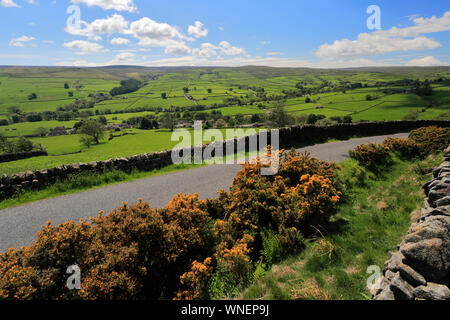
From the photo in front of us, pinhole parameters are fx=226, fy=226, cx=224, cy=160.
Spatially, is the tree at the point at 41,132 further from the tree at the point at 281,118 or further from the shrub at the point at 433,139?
the shrub at the point at 433,139

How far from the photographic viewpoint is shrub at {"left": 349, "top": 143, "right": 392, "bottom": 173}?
1242 centimetres

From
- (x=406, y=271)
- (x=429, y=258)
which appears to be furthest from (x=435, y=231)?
(x=406, y=271)

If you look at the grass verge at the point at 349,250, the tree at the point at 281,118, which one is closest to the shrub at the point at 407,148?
the grass verge at the point at 349,250

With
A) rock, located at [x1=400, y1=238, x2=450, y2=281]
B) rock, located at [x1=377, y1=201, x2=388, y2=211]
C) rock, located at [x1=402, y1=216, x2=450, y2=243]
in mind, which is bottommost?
rock, located at [x1=377, y1=201, x2=388, y2=211]

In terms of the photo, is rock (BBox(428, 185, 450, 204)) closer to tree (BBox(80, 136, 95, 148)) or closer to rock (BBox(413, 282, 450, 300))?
rock (BBox(413, 282, 450, 300))

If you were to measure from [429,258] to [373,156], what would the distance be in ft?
34.9

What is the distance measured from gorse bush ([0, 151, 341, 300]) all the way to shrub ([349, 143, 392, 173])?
5.89 metres


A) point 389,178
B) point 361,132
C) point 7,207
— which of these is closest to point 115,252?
point 7,207

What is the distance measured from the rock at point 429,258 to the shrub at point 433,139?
12.8 m

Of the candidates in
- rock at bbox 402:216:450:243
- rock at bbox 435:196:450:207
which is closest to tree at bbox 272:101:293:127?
rock at bbox 435:196:450:207

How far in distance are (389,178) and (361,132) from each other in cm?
1392

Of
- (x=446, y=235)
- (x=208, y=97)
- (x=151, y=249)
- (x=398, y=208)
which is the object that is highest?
(x=208, y=97)

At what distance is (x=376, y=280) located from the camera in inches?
180
